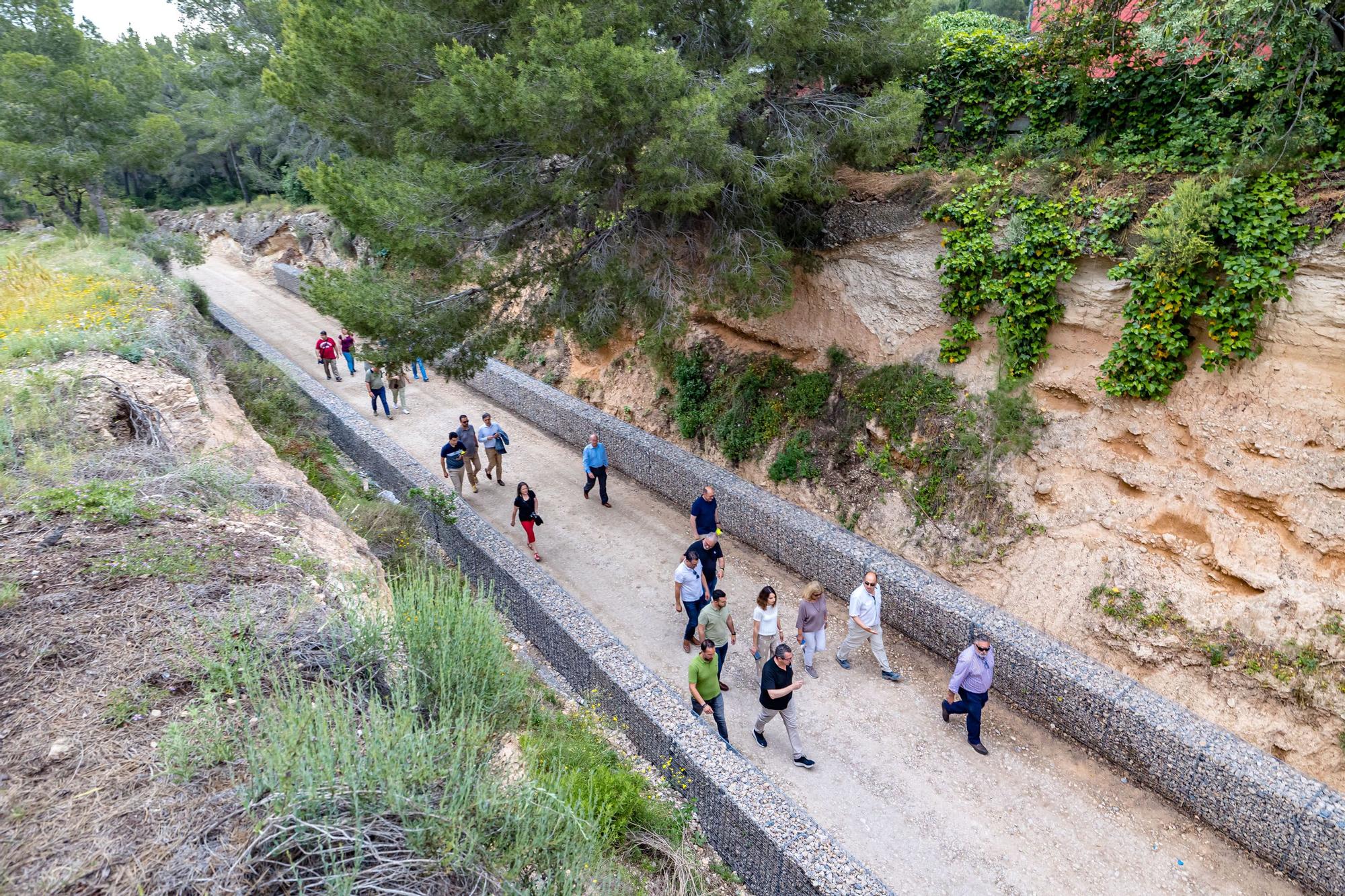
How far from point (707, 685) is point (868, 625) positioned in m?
2.24

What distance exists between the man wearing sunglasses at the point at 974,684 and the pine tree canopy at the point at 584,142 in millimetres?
5670

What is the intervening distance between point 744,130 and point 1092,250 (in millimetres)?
4966

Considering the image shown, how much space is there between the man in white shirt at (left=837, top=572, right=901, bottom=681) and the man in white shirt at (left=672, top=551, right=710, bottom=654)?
178cm

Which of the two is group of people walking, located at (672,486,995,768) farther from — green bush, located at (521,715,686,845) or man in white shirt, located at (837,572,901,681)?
green bush, located at (521,715,686,845)

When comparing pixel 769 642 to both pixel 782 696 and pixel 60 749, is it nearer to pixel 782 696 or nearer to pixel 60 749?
pixel 782 696

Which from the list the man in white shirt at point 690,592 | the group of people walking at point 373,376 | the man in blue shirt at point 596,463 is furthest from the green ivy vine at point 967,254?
the group of people walking at point 373,376

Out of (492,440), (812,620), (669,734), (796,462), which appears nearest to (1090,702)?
(812,620)

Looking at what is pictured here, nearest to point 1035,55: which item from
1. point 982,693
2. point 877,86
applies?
point 877,86

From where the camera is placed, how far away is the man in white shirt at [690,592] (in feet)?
27.6

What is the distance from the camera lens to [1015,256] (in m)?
9.02

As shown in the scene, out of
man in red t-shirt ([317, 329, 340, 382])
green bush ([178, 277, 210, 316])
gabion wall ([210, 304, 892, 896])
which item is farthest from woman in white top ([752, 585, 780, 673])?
green bush ([178, 277, 210, 316])

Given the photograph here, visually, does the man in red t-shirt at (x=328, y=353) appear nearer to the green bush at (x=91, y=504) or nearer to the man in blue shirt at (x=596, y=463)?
the man in blue shirt at (x=596, y=463)

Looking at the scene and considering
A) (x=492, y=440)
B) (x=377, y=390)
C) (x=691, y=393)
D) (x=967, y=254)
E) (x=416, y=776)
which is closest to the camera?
(x=416, y=776)

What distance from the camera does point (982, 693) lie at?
7051mm
